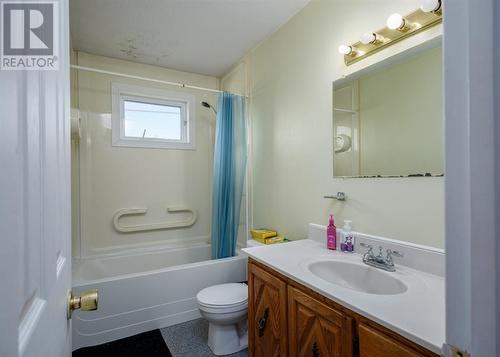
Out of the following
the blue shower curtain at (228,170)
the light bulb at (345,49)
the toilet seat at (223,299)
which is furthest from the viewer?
the blue shower curtain at (228,170)

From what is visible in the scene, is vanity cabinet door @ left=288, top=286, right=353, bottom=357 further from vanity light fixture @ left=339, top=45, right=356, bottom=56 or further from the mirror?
vanity light fixture @ left=339, top=45, right=356, bottom=56

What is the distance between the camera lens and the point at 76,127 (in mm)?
1983

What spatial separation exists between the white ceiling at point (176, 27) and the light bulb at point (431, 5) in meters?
0.97

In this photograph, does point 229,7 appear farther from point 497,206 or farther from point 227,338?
point 227,338

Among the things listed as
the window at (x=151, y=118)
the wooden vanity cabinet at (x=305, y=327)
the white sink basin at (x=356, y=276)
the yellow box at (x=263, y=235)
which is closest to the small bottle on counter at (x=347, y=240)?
the white sink basin at (x=356, y=276)

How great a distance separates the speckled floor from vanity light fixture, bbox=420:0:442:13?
7.25 feet

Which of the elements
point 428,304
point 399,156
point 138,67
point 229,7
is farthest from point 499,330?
point 138,67

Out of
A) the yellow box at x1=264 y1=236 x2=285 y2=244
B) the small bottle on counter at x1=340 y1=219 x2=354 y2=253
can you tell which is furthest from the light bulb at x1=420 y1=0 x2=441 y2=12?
the yellow box at x1=264 y1=236 x2=285 y2=244

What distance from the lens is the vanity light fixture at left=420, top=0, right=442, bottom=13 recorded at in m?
1.10

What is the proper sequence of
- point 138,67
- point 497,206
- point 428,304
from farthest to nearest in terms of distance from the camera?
point 138,67
point 428,304
point 497,206

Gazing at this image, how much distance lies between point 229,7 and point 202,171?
181 centimetres

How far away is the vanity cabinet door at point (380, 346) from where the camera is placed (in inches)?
28.6

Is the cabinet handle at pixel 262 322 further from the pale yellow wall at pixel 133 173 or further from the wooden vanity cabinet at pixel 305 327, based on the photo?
the pale yellow wall at pixel 133 173

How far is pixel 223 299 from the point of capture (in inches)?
67.6
